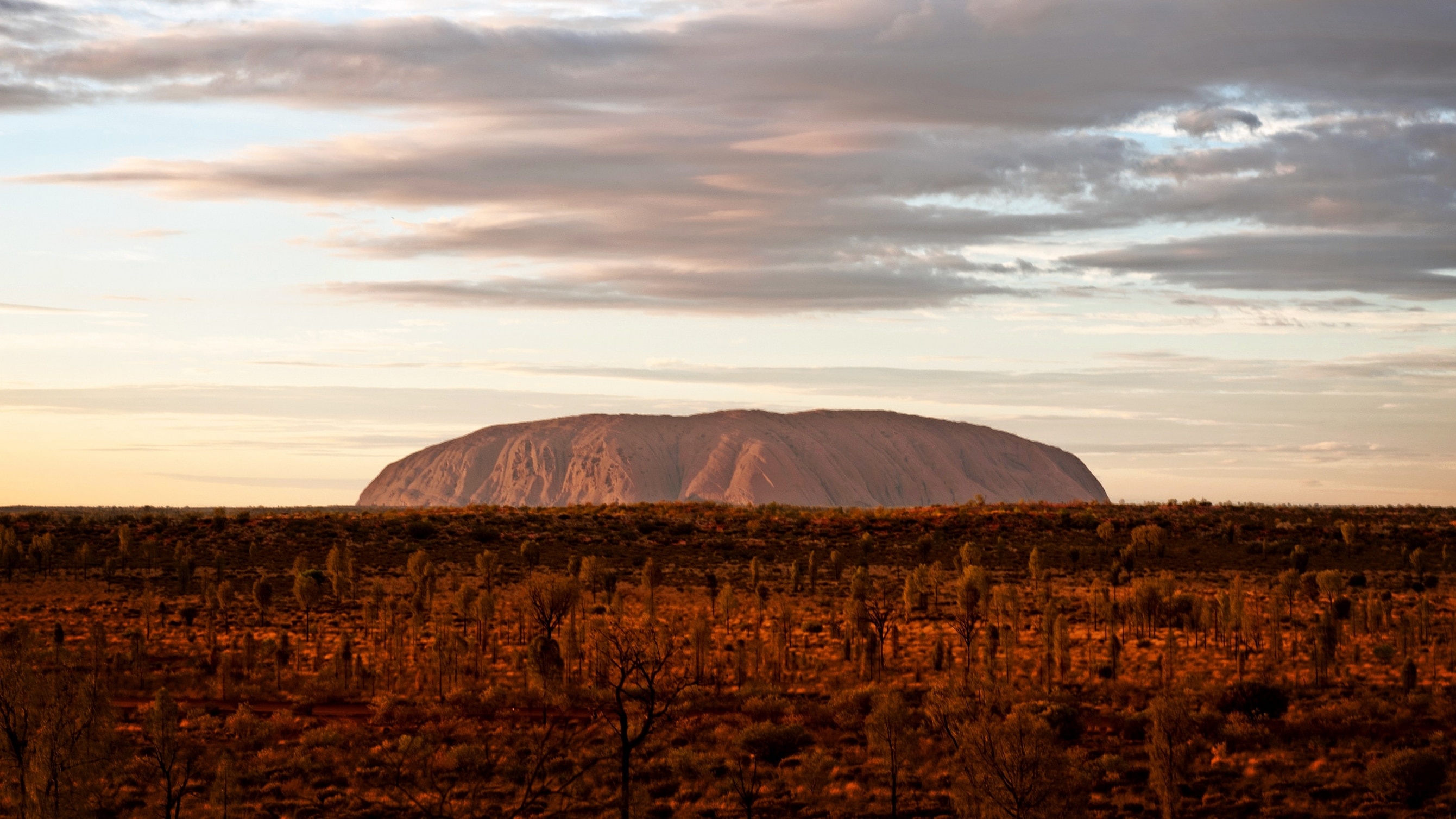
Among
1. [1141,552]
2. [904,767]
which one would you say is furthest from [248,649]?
[1141,552]

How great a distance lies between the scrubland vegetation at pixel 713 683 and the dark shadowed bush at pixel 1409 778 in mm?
63

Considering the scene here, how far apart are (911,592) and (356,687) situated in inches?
898

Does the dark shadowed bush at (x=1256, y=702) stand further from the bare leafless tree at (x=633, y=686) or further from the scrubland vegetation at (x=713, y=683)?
the bare leafless tree at (x=633, y=686)

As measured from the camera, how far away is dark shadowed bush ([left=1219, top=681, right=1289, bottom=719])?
103ft

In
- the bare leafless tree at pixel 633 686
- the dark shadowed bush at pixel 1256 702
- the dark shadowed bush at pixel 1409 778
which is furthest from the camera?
the dark shadowed bush at pixel 1256 702

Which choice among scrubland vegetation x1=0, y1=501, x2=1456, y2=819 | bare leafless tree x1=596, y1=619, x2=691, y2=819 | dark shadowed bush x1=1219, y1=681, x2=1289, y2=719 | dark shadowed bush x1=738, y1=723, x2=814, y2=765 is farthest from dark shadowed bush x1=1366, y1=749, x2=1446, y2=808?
bare leafless tree x1=596, y1=619, x2=691, y2=819

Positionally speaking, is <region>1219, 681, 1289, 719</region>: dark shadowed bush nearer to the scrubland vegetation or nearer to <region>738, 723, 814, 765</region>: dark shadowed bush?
the scrubland vegetation

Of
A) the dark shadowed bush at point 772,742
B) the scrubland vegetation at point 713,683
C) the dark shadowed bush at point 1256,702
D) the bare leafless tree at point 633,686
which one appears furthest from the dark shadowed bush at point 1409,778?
the bare leafless tree at point 633,686

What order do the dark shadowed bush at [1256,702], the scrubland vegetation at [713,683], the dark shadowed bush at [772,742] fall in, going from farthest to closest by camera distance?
1. the dark shadowed bush at [1256,702]
2. the dark shadowed bush at [772,742]
3. the scrubland vegetation at [713,683]

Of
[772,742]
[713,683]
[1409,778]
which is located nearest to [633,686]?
[713,683]

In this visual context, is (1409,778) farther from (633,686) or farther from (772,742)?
(633,686)

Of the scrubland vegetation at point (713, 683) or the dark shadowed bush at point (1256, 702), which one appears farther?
the dark shadowed bush at point (1256, 702)

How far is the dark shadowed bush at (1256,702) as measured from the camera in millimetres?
31375

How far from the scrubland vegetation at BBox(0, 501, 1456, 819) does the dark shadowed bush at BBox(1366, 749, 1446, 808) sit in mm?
63
